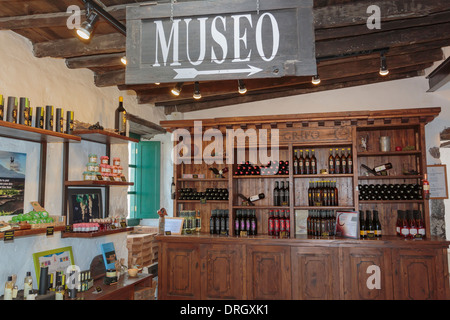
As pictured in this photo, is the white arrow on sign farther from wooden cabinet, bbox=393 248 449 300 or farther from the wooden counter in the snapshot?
wooden cabinet, bbox=393 248 449 300

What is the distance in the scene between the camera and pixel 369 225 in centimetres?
490

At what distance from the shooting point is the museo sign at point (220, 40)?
5.72 feet

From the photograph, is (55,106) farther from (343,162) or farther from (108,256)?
(343,162)

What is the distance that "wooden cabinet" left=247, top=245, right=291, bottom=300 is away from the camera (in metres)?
4.61

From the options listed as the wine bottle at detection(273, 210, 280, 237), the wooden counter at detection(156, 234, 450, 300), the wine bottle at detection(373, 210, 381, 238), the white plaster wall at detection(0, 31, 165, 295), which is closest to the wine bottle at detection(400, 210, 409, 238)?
the wooden counter at detection(156, 234, 450, 300)

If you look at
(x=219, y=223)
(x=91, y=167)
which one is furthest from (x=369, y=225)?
(x=91, y=167)

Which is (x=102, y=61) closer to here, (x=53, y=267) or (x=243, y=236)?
(x=53, y=267)

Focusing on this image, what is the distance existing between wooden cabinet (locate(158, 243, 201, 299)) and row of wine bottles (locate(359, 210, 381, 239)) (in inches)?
90.1

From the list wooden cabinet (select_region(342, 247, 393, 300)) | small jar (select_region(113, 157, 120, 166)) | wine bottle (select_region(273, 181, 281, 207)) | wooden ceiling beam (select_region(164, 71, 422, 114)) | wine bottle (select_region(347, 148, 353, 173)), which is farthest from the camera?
wooden ceiling beam (select_region(164, 71, 422, 114))

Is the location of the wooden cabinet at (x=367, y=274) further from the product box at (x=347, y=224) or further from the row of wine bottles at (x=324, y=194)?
the row of wine bottles at (x=324, y=194)

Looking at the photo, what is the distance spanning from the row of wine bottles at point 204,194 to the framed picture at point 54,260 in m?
2.19

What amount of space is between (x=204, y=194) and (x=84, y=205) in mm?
2047

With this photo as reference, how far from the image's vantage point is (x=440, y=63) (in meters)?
5.07

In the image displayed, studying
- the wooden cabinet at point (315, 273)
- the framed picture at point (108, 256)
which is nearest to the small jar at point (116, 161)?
the framed picture at point (108, 256)
